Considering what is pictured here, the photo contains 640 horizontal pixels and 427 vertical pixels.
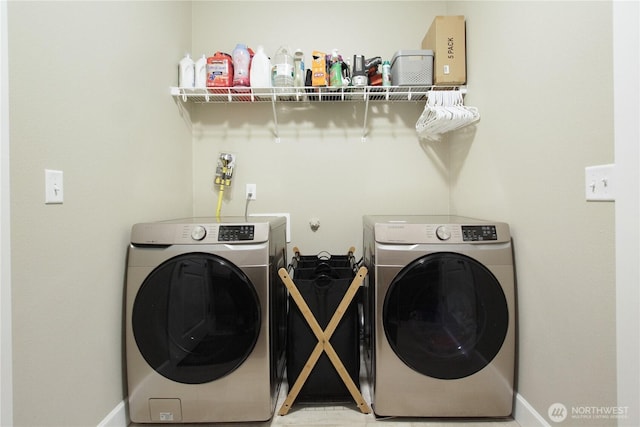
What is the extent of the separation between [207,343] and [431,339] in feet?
3.17

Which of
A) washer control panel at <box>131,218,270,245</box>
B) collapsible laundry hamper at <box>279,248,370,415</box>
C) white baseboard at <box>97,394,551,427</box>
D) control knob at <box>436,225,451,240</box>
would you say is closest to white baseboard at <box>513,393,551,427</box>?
white baseboard at <box>97,394,551,427</box>

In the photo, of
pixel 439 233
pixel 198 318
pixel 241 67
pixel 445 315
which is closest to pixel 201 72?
pixel 241 67

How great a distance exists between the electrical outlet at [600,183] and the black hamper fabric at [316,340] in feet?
3.09

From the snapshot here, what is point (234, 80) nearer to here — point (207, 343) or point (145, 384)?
point (207, 343)

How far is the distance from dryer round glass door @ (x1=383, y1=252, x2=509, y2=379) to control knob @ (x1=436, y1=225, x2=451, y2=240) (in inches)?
2.7

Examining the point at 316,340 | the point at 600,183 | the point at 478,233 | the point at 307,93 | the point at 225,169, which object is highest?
the point at 307,93

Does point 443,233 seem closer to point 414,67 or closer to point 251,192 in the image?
point 414,67

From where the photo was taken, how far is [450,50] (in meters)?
1.77

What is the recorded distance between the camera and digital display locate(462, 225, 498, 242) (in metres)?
1.31

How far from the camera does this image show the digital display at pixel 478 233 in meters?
1.31

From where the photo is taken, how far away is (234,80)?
183 cm

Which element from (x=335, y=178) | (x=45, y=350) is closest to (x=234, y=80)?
(x=335, y=178)

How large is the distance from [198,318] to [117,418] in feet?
1.78

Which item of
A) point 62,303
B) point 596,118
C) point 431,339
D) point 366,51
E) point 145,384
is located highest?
point 366,51
